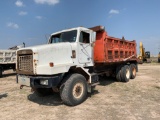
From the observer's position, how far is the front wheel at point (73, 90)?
6.57m

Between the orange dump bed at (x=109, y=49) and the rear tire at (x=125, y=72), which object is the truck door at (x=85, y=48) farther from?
the rear tire at (x=125, y=72)

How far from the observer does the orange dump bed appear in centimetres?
923

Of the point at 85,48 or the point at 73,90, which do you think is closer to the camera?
the point at 73,90

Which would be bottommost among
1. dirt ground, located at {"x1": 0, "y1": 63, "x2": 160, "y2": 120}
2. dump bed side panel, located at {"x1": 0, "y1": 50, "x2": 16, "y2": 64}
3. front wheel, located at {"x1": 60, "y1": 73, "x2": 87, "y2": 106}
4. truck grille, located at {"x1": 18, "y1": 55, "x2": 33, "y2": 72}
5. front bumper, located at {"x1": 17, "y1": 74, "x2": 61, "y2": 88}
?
dirt ground, located at {"x1": 0, "y1": 63, "x2": 160, "y2": 120}

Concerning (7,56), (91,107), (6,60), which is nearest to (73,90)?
(91,107)

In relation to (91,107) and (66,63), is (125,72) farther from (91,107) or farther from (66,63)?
(66,63)

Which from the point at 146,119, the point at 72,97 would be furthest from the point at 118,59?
the point at 146,119

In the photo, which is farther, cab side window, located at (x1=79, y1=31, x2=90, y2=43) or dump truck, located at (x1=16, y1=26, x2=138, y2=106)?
cab side window, located at (x1=79, y1=31, x2=90, y2=43)

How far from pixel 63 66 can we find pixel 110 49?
13.1 ft

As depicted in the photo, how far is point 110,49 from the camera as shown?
9797 mm

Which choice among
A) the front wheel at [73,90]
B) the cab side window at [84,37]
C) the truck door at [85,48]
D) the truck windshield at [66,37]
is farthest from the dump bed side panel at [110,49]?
the front wheel at [73,90]

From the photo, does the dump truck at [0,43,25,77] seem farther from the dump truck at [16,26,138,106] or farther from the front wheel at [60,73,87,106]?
the front wheel at [60,73,87,106]

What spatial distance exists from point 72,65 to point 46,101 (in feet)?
6.27

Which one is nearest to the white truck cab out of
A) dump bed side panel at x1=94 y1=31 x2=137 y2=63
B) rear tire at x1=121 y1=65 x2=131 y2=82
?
dump bed side panel at x1=94 y1=31 x2=137 y2=63
